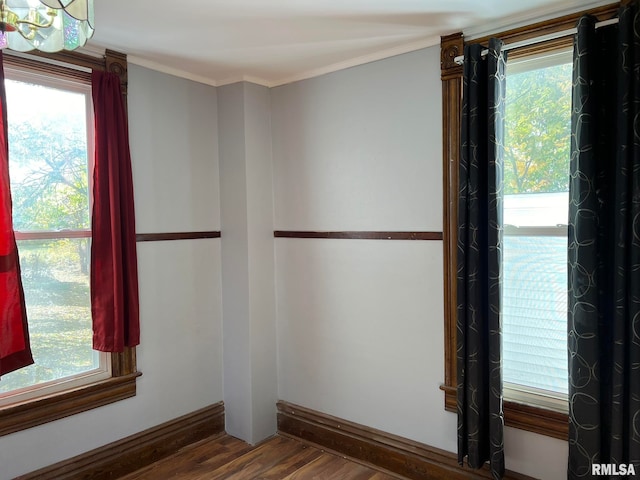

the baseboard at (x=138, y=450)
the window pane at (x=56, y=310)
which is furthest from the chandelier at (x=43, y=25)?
the baseboard at (x=138, y=450)

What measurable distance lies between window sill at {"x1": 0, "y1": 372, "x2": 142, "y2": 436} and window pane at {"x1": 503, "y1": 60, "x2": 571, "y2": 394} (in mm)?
2096

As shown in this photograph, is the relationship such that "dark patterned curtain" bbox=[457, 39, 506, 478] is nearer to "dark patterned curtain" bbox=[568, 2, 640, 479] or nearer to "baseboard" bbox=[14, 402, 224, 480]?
"dark patterned curtain" bbox=[568, 2, 640, 479]

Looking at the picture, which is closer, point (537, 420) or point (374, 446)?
point (537, 420)

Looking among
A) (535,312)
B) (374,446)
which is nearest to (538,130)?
(535,312)

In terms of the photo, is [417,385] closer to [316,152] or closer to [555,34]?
[316,152]

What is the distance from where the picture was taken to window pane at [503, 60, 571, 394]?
227cm

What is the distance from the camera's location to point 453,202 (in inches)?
99.1

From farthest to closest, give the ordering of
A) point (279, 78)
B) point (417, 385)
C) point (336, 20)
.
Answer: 1. point (279, 78)
2. point (417, 385)
3. point (336, 20)

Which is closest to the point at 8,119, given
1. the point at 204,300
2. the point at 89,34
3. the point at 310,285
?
the point at 89,34

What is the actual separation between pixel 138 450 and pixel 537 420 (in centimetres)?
219

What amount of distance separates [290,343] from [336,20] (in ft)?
6.67

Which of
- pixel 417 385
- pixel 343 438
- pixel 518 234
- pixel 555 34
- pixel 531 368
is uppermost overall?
pixel 555 34

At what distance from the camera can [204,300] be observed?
10.6ft

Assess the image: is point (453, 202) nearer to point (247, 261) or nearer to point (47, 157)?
point (247, 261)
